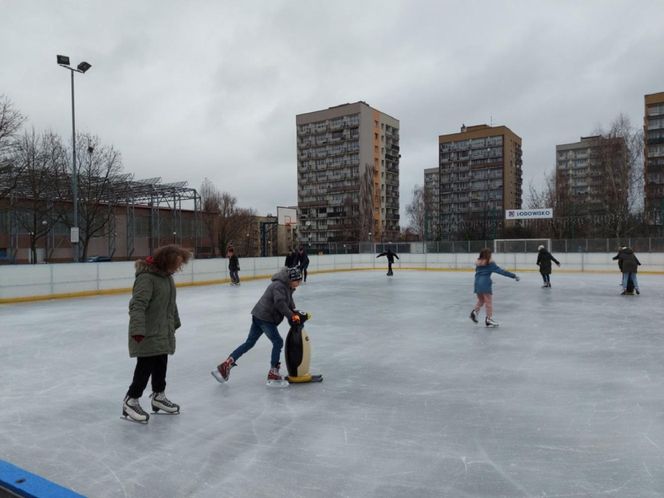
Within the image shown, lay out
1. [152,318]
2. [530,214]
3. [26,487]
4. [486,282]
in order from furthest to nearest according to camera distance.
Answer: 1. [530,214]
2. [486,282]
3. [152,318]
4. [26,487]

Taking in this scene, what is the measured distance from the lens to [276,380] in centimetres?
519

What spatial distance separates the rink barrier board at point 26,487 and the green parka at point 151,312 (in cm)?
162

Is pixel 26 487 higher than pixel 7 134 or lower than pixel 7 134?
lower

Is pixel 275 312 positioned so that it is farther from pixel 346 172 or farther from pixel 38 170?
pixel 346 172

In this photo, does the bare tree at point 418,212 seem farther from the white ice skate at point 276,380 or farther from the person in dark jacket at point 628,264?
the white ice skate at point 276,380

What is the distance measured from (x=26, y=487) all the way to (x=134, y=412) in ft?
6.52

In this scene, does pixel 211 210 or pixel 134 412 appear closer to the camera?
pixel 134 412

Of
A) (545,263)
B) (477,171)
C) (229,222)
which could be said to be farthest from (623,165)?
(477,171)

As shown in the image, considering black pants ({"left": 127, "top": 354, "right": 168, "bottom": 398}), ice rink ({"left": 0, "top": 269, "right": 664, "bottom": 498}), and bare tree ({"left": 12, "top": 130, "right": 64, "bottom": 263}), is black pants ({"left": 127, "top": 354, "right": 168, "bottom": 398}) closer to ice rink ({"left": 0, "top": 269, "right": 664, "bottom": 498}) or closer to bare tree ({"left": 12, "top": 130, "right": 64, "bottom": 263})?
ice rink ({"left": 0, "top": 269, "right": 664, "bottom": 498})

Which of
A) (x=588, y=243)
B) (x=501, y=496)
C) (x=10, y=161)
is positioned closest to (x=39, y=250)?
(x=10, y=161)

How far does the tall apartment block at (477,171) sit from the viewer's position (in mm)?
94375

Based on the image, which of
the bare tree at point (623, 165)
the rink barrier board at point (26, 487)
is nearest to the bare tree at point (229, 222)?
the bare tree at point (623, 165)

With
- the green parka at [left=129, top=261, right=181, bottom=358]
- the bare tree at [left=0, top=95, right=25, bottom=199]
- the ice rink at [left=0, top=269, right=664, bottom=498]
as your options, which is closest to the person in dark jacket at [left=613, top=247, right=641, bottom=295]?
the ice rink at [left=0, top=269, right=664, bottom=498]

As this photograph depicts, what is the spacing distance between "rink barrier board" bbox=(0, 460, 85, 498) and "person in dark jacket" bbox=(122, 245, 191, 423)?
5.32 ft
